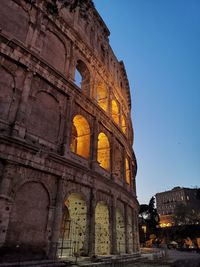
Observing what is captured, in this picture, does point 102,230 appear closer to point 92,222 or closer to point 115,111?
point 92,222

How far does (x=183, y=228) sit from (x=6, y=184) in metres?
31.8

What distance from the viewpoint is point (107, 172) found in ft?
45.3

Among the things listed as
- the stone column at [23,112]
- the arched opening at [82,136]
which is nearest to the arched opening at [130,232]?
the arched opening at [82,136]

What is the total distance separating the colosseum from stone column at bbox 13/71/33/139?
0.04 metres

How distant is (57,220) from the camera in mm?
9148

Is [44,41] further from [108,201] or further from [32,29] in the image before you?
[108,201]

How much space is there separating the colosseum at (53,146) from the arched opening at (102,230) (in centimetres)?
5

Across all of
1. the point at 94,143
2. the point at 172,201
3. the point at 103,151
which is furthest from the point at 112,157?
the point at 172,201

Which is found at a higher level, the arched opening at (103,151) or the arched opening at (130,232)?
the arched opening at (103,151)

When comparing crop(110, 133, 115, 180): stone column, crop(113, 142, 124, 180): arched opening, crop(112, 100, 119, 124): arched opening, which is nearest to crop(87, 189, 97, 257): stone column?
crop(110, 133, 115, 180): stone column

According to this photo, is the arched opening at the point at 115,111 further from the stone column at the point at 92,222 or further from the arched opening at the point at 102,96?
the stone column at the point at 92,222

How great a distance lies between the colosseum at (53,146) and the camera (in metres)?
8.32

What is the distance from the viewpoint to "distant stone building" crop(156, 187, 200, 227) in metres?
64.8

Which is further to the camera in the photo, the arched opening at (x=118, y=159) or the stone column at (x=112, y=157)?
the arched opening at (x=118, y=159)
